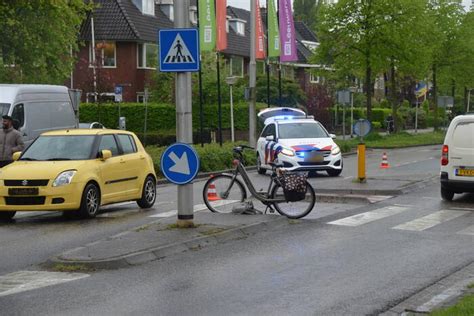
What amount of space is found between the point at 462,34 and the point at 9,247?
49.3 m

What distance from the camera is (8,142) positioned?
18.4 m

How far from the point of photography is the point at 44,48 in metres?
41.6

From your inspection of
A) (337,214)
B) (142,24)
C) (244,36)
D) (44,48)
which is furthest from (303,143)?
(244,36)

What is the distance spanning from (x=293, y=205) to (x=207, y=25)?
1973 centimetres

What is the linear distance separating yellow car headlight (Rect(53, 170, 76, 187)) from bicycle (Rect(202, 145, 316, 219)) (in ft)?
7.25

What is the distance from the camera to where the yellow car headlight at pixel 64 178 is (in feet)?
46.8

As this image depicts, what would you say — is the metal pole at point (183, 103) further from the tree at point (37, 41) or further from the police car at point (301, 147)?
the tree at point (37, 41)

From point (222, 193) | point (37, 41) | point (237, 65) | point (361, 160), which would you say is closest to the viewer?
point (222, 193)

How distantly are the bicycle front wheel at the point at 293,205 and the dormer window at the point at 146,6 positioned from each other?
46.0m

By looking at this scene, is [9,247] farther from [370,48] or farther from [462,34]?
[462,34]

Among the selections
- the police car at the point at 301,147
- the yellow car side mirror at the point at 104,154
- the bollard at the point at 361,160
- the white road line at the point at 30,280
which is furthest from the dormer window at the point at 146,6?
the white road line at the point at 30,280

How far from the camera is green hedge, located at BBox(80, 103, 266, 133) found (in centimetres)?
4706

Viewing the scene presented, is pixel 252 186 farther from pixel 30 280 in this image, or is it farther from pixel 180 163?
pixel 30 280

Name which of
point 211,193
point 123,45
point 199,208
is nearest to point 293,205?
point 211,193
